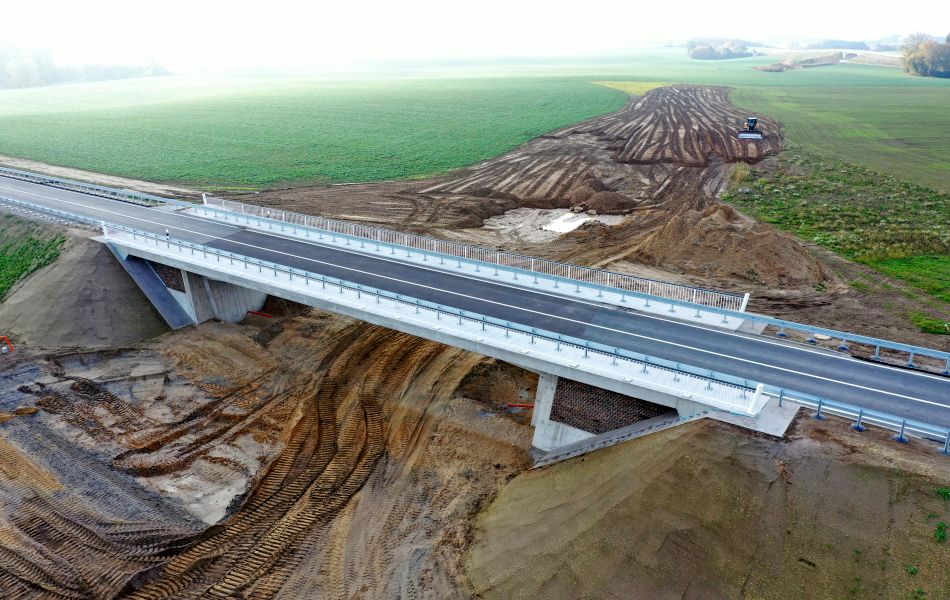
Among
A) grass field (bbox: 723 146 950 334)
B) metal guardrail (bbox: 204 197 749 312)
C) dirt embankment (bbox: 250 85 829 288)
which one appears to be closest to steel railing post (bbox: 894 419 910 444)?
metal guardrail (bbox: 204 197 749 312)

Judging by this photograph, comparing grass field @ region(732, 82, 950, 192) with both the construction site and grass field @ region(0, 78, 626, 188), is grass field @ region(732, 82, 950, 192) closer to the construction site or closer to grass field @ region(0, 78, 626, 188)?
grass field @ region(0, 78, 626, 188)

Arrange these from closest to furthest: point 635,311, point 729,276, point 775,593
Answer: point 775,593 < point 635,311 < point 729,276

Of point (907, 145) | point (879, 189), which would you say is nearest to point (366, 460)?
point (879, 189)

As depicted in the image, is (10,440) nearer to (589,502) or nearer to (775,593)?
(589,502)

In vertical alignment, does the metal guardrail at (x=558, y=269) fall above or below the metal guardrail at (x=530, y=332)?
below

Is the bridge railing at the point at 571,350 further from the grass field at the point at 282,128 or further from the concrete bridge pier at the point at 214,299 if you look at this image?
the grass field at the point at 282,128

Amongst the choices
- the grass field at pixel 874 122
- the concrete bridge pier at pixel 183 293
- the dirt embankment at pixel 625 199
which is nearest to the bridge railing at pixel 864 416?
the dirt embankment at pixel 625 199

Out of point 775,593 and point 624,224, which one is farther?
point 624,224
